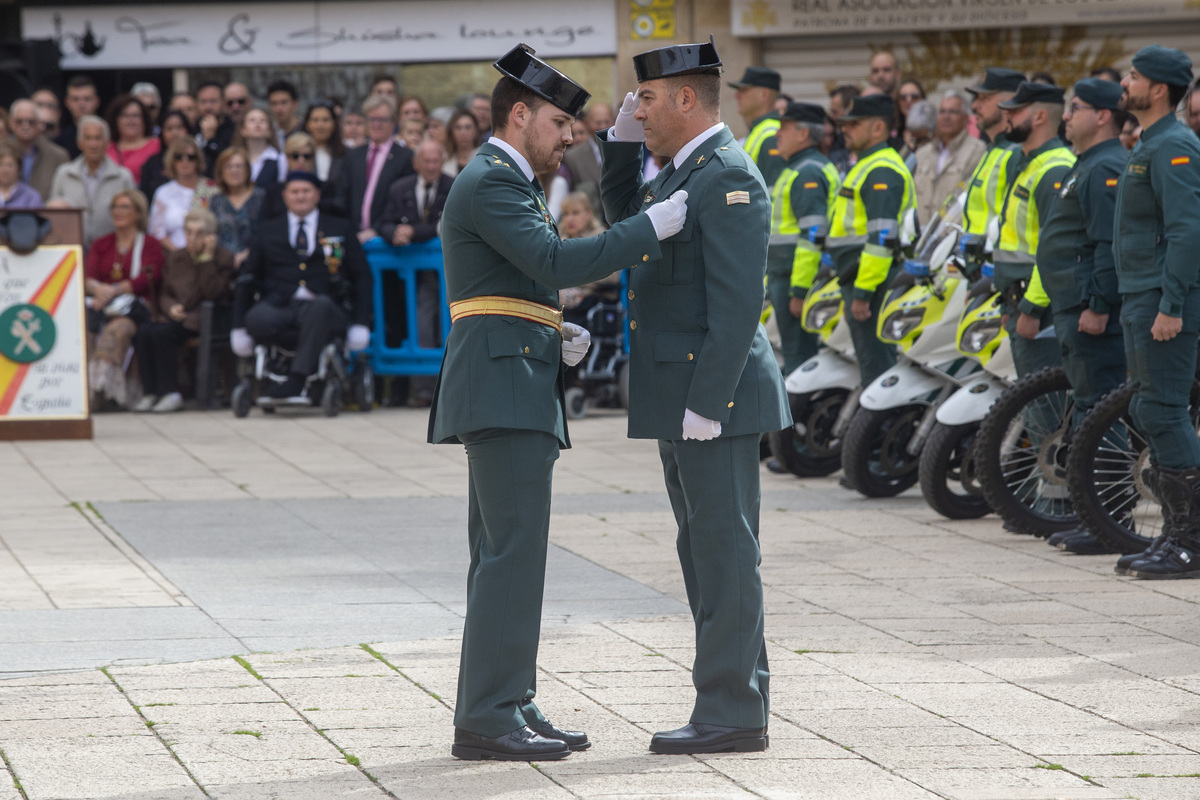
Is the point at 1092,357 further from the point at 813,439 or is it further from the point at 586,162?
the point at 586,162

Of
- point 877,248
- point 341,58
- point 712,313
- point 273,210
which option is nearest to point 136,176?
point 273,210

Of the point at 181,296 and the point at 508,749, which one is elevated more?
the point at 181,296

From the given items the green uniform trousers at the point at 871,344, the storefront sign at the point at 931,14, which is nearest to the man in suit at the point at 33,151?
the storefront sign at the point at 931,14

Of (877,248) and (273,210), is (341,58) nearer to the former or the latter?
(273,210)

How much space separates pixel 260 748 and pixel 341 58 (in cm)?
1494

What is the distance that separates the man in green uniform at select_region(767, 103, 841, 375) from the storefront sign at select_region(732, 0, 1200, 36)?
7.85 m

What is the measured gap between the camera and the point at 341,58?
1870cm

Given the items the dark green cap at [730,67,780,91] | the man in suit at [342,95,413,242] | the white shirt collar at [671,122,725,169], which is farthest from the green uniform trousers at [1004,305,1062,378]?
the man in suit at [342,95,413,242]

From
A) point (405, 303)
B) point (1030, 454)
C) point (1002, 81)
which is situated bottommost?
point (1030, 454)

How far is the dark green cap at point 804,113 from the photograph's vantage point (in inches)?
406

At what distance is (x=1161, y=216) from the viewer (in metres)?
6.91

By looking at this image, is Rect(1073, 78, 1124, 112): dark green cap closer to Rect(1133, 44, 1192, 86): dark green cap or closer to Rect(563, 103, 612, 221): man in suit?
Rect(1133, 44, 1192, 86): dark green cap

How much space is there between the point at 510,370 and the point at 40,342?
823 centimetres

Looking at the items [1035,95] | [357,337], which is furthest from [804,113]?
[357,337]
